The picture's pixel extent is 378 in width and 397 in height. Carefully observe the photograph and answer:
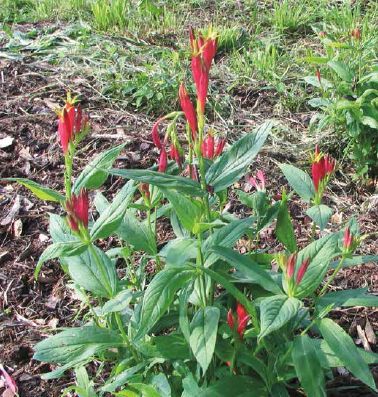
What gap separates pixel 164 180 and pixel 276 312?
1.35 feet

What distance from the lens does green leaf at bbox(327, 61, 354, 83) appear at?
3.17 m

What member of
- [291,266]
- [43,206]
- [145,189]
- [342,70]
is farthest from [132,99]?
[291,266]

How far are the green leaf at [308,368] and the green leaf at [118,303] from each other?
47 centimetres

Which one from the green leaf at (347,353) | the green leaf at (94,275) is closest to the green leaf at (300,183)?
the green leaf at (347,353)

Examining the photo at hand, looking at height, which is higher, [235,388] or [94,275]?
[94,275]

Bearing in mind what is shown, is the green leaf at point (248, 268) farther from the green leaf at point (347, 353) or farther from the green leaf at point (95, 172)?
the green leaf at point (95, 172)

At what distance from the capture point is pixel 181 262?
170cm

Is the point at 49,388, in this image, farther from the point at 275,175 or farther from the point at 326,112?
the point at 326,112

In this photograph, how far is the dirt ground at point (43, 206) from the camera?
8.11 feet

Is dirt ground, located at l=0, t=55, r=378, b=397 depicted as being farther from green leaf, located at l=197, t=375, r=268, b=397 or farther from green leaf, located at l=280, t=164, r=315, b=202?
green leaf, located at l=280, t=164, r=315, b=202

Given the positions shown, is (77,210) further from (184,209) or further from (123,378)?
(123,378)

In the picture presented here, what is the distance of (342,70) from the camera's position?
3184 mm

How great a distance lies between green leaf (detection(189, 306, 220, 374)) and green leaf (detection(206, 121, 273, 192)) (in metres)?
0.33

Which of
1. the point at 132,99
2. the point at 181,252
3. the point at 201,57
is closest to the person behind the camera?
the point at 201,57
